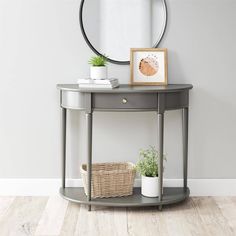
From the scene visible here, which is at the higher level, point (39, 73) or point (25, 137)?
point (39, 73)

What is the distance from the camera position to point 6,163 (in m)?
3.95

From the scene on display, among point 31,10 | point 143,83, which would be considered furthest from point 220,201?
point 31,10

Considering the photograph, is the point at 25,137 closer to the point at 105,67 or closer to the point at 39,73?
the point at 39,73

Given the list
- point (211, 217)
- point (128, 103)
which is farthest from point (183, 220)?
point (128, 103)

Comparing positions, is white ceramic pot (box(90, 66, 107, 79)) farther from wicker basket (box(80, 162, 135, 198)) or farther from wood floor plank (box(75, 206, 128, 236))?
wood floor plank (box(75, 206, 128, 236))

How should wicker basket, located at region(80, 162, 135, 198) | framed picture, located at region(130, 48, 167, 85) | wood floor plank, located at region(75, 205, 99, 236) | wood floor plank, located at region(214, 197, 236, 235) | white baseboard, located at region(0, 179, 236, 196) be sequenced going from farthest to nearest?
white baseboard, located at region(0, 179, 236, 196)
framed picture, located at region(130, 48, 167, 85)
wicker basket, located at region(80, 162, 135, 198)
wood floor plank, located at region(214, 197, 236, 235)
wood floor plank, located at region(75, 205, 99, 236)

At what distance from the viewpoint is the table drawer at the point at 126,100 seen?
3.48m

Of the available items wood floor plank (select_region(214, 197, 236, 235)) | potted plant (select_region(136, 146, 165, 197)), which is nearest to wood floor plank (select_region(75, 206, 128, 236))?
potted plant (select_region(136, 146, 165, 197))

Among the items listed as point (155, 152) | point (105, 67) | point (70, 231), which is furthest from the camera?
point (155, 152)

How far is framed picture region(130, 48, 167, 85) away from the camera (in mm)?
3795

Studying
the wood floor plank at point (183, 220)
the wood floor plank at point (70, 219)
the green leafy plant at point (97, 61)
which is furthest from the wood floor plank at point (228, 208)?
the green leafy plant at point (97, 61)

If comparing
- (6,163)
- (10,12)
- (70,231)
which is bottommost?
(70,231)

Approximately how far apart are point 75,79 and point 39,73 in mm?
246

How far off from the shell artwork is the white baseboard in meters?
0.75
